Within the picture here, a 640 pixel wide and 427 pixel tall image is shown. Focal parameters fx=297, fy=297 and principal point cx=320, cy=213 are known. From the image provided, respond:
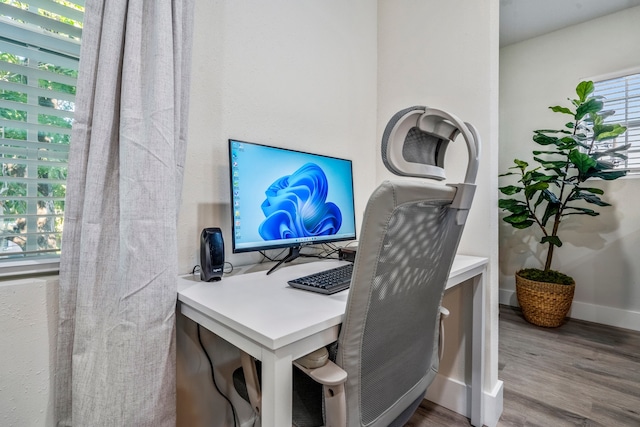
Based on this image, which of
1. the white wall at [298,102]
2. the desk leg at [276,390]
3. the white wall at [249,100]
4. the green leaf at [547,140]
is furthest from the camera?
the green leaf at [547,140]

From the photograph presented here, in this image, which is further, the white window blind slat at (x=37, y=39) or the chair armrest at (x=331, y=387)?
the white window blind slat at (x=37, y=39)

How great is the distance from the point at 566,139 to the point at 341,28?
214cm

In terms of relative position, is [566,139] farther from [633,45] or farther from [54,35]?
[54,35]

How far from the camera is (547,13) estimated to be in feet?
8.87

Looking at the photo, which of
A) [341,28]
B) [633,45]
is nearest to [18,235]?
[341,28]

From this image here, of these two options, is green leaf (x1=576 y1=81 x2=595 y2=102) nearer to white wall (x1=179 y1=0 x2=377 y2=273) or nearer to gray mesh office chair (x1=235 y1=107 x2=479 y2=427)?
white wall (x1=179 y1=0 x2=377 y2=273)

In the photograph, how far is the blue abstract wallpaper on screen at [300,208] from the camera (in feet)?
3.72

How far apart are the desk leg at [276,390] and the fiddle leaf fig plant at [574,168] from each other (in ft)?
8.99

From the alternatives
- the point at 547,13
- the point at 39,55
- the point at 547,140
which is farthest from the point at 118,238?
the point at 547,13

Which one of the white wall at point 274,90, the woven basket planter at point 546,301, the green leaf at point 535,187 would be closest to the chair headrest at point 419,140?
the white wall at point 274,90

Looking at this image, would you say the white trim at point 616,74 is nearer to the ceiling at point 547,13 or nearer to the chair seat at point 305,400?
the ceiling at point 547,13

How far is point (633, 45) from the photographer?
2.59m

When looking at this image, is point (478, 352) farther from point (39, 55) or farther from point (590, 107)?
point (590, 107)

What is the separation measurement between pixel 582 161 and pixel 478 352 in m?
1.98
